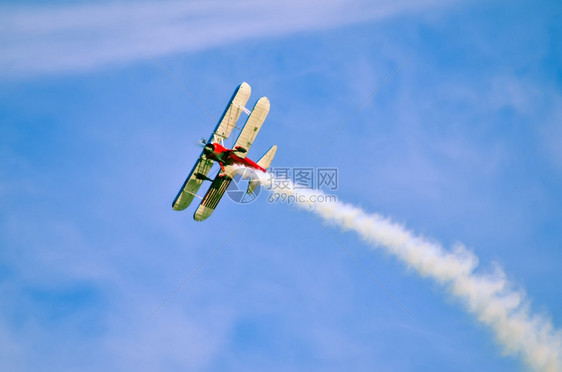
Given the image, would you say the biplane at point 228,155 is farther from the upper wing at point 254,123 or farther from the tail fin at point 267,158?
the tail fin at point 267,158

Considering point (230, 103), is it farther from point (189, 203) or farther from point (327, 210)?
point (327, 210)

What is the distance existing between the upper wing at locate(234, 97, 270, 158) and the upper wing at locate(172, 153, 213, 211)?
3.50 m

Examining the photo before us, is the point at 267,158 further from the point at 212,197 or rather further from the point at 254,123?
the point at 212,197

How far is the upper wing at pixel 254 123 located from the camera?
58.5 metres

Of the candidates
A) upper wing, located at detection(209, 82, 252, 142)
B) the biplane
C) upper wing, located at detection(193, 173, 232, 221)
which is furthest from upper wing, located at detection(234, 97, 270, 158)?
upper wing, located at detection(193, 173, 232, 221)

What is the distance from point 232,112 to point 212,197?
839 centimetres

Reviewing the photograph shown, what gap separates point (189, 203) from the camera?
5981 centimetres

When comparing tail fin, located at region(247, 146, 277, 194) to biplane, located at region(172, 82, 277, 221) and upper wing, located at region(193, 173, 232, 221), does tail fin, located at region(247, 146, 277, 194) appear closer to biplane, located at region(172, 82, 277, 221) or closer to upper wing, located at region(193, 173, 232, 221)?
biplane, located at region(172, 82, 277, 221)

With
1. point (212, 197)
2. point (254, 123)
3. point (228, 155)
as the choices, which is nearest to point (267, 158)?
point (254, 123)

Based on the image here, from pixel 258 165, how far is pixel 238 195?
3576 millimetres

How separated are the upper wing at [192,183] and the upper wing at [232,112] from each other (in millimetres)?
2463

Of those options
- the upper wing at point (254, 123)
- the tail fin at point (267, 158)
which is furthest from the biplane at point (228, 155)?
the tail fin at point (267, 158)

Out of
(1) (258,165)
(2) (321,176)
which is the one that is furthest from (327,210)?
(1) (258,165)

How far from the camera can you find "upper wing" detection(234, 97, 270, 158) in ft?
192
